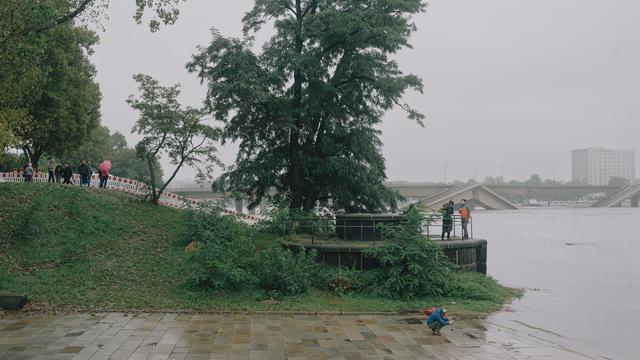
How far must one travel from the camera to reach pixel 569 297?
19.6 m

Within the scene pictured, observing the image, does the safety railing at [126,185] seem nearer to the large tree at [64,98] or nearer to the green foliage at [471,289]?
the large tree at [64,98]

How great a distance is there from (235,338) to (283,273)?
4.01 meters

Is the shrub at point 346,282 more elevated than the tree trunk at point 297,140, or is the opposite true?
the tree trunk at point 297,140

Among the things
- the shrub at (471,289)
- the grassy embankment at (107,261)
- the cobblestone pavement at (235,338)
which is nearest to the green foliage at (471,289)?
the shrub at (471,289)

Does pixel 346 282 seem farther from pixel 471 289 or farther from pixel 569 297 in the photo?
pixel 569 297

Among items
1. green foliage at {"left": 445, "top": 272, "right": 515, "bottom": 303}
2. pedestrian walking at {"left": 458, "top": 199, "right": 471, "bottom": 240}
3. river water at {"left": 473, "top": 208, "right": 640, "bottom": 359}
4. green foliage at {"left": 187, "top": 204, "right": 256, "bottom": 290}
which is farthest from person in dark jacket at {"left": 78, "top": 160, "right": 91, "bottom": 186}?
river water at {"left": 473, "top": 208, "right": 640, "bottom": 359}

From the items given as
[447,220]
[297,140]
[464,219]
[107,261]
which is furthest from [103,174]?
[464,219]

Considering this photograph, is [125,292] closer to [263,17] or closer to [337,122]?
[337,122]

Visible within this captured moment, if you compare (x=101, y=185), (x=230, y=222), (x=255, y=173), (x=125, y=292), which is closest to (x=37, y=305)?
(x=125, y=292)

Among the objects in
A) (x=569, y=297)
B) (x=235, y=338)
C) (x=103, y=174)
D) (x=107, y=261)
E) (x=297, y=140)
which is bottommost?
(x=569, y=297)

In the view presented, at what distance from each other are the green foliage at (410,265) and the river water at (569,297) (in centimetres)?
200

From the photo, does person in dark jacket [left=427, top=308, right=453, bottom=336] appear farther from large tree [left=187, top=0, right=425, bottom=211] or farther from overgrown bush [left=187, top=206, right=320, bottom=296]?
large tree [left=187, top=0, right=425, bottom=211]

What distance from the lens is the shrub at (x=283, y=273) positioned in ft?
46.4

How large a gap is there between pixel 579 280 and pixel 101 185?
23818 millimetres
